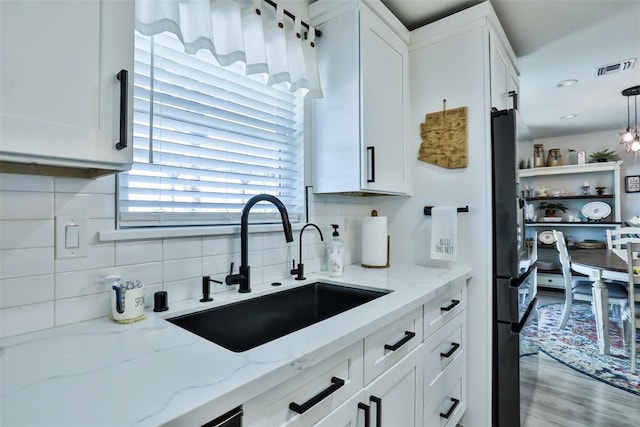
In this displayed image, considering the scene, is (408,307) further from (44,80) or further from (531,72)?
(531,72)

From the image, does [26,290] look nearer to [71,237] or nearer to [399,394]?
[71,237]

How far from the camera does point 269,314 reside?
1.36 meters

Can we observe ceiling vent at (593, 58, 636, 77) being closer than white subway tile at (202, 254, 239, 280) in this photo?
No

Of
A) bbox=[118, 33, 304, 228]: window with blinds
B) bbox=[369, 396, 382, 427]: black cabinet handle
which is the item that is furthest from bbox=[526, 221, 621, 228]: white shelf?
bbox=[369, 396, 382, 427]: black cabinet handle

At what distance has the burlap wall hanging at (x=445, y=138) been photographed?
193 cm

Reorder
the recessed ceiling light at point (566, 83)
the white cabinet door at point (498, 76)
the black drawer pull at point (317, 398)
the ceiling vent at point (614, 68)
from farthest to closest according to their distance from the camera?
the recessed ceiling light at point (566, 83)
the ceiling vent at point (614, 68)
the white cabinet door at point (498, 76)
the black drawer pull at point (317, 398)

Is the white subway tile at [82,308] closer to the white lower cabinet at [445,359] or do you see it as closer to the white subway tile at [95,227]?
the white subway tile at [95,227]

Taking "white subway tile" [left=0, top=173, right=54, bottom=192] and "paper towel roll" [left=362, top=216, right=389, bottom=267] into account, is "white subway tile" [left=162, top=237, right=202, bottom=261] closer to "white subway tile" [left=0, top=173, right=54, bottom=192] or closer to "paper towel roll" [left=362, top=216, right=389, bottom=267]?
"white subway tile" [left=0, top=173, right=54, bottom=192]

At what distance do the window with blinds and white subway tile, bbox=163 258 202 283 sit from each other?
0.50ft

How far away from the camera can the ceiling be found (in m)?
1.97

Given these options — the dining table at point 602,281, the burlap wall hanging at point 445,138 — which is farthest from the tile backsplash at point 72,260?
the dining table at point 602,281

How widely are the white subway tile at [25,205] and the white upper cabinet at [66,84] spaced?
0.07 meters

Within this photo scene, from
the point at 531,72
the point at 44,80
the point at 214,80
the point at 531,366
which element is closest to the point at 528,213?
the point at 531,366

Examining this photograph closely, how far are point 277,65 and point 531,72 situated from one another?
8.62 feet
